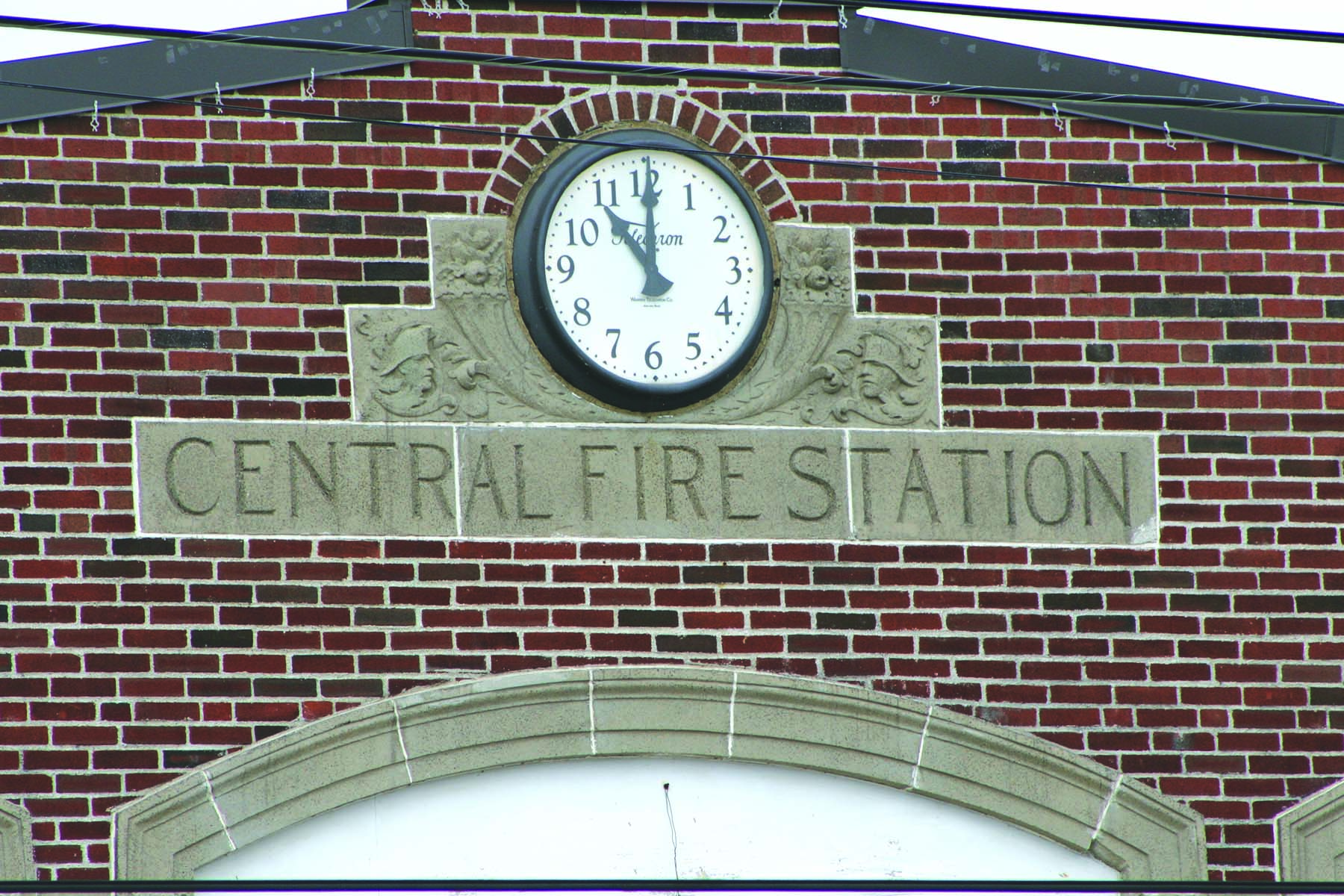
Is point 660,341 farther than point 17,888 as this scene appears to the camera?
Yes

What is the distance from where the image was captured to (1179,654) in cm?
735

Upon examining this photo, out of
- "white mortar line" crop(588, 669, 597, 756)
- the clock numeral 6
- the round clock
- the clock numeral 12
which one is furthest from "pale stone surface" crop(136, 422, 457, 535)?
the clock numeral 12

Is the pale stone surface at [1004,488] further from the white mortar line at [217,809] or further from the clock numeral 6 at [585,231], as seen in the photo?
the white mortar line at [217,809]

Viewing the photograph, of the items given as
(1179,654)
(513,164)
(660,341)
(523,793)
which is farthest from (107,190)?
(1179,654)

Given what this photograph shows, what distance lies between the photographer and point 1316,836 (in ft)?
23.9

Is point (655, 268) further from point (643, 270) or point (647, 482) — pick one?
point (647, 482)

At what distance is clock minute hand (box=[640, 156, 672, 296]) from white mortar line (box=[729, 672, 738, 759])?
4.71ft

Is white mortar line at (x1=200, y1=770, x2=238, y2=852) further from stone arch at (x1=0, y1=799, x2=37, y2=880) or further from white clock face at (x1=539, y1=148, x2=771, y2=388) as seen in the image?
white clock face at (x1=539, y1=148, x2=771, y2=388)

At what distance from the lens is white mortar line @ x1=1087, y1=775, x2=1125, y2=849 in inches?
283

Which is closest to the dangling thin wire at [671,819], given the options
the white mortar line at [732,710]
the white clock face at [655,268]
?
the white mortar line at [732,710]

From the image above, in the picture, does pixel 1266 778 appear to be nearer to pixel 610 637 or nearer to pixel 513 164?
pixel 610 637

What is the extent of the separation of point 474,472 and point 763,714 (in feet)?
4.38

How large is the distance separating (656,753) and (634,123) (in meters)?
2.31

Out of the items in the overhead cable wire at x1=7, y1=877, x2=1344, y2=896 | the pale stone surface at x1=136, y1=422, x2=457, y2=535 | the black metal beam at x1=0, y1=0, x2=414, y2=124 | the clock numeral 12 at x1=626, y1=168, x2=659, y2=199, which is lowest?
the overhead cable wire at x1=7, y1=877, x2=1344, y2=896
